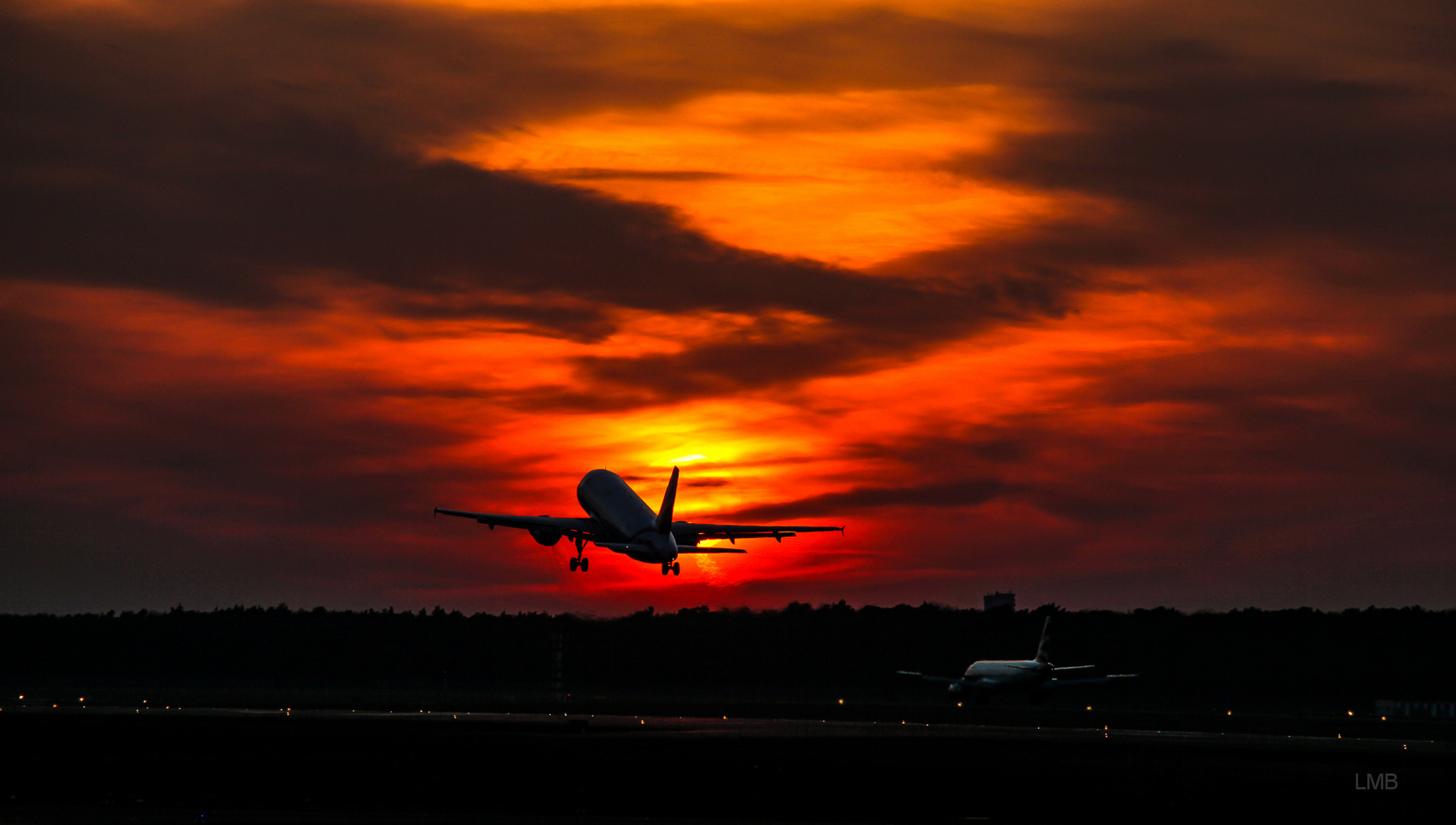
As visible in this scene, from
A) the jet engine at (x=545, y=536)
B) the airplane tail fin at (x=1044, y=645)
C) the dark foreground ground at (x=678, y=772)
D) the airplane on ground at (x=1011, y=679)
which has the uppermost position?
the jet engine at (x=545, y=536)

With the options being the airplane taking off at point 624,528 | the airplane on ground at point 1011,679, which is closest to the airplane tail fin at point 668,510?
the airplane taking off at point 624,528

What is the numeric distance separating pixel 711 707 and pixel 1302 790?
206 feet

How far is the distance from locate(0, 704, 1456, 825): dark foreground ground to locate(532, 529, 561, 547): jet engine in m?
26.5

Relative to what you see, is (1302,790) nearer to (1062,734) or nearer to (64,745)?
(1062,734)

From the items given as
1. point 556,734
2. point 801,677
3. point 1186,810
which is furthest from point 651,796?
point 801,677

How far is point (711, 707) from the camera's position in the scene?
108812 millimetres

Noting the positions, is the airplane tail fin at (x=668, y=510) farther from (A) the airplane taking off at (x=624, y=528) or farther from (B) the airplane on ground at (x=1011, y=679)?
(B) the airplane on ground at (x=1011, y=679)

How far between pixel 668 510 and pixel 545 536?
12609 millimetres

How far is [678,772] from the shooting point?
5262cm

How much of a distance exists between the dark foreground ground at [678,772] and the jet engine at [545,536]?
86.9ft

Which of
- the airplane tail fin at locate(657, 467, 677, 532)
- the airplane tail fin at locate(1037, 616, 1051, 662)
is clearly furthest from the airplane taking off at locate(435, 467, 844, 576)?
the airplane tail fin at locate(1037, 616, 1051, 662)

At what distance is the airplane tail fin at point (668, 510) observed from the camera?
105 metres

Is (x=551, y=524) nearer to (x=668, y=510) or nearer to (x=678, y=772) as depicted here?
(x=668, y=510)

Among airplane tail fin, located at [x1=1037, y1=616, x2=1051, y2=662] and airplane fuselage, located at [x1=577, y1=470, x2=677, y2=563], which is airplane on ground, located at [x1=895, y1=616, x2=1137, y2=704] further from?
airplane fuselage, located at [x1=577, y1=470, x2=677, y2=563]
